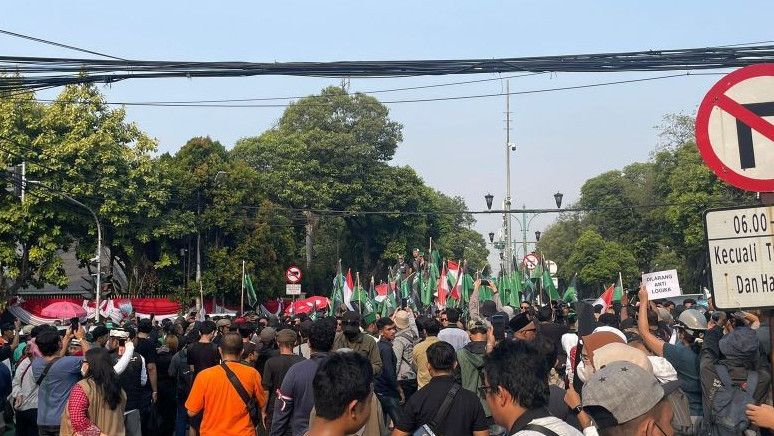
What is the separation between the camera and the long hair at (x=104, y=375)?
8.71 m

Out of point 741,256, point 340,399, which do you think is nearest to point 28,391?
point 340,399

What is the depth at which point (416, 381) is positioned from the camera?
12.2 m

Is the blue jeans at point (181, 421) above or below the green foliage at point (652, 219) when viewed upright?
below

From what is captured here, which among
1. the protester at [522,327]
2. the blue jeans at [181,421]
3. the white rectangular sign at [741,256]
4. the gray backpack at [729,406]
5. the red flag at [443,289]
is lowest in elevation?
the blue jeans at [181,421]

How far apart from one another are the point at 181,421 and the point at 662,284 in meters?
8.68

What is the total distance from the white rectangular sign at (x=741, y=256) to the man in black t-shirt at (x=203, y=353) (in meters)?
8.43

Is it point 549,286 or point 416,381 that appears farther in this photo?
point 549,286

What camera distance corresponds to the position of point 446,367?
24.6ft

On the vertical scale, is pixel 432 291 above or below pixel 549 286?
below

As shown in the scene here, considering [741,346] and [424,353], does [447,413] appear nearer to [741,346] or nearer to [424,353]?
[741,346]

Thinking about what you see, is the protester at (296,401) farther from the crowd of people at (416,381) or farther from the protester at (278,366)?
the protester at (278,366)

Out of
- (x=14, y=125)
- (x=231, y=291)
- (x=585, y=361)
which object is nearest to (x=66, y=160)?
(x=14, y=125)

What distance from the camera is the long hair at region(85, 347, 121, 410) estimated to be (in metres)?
8.71

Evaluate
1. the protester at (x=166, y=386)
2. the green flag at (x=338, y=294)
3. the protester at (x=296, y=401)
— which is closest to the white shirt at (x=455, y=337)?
the protester at (x=166, y=386)
